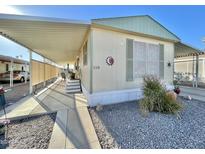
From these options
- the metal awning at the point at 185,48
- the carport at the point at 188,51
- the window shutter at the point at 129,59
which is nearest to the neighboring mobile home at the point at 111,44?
the window shutter at the point at 129,59

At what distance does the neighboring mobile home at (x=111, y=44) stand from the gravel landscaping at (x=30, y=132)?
1957 millimetres

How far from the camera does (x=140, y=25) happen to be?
21.4 ft

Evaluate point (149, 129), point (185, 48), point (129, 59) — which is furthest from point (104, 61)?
point (185, 48)

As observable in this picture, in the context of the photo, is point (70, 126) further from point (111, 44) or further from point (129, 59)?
point (129, 59)

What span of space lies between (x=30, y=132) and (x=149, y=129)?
2972mm

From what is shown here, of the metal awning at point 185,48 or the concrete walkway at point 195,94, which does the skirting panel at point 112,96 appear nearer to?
the concrete walkway at point 195,94

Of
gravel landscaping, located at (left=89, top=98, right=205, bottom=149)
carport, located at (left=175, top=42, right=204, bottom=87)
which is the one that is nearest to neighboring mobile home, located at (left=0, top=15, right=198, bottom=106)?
carport, located at (left=175, top=42, right=204, bottom=87)

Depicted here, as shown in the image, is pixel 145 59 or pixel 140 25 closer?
pixel 140 25

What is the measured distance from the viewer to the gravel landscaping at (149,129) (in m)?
2.80

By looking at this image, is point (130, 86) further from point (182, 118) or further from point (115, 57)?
point (182, 118)

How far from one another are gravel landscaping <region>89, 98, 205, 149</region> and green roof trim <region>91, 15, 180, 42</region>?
3512mm

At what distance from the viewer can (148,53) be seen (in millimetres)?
7188

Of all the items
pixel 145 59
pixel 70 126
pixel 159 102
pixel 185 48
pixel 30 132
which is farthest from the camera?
pixel 185 48
